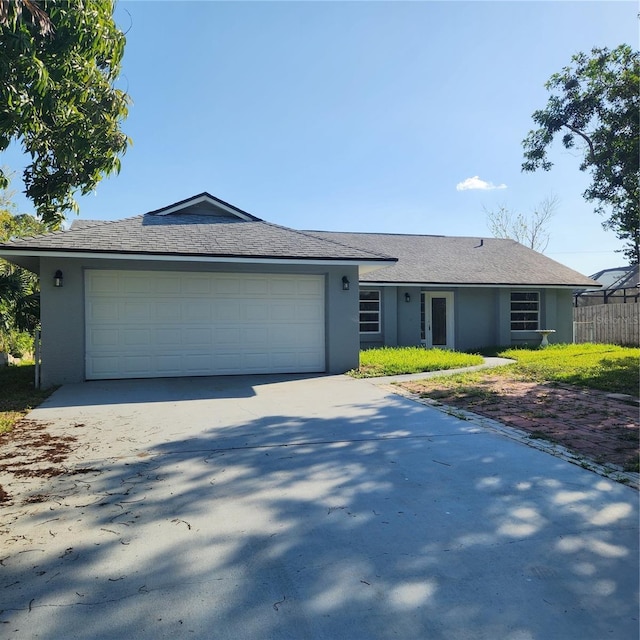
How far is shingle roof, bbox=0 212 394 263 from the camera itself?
9594 millimetres

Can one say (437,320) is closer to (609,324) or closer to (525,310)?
(525,310)

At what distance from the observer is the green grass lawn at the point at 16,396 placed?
683cm

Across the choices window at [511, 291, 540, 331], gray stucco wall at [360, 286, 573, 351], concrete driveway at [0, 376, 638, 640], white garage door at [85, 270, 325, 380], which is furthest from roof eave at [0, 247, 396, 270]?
window at [511, 291, 540, 331]

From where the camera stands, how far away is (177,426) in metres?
6.26

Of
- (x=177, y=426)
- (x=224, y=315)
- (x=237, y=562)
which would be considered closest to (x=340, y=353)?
(x=224, y=315)

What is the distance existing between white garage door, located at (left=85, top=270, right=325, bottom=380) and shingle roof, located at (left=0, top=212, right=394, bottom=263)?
71 cm

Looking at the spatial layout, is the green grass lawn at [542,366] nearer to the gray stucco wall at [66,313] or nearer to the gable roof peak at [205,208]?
the gray stucco wall at [66,313]

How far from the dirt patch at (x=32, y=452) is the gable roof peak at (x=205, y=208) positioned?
8264 mm

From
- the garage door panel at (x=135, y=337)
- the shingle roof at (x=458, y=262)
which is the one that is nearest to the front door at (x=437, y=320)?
the shingle roof at (x=458, y=262)

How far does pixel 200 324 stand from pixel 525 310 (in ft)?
42.5

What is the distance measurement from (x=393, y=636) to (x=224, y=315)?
9271mm

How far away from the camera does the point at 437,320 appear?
17.7 metres

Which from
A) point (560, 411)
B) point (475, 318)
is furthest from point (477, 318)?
point (560, 411)

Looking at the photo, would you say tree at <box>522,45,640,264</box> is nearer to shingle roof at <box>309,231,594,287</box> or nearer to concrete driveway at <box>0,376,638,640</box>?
shingle roof at <box>309,231,594,287</box>
